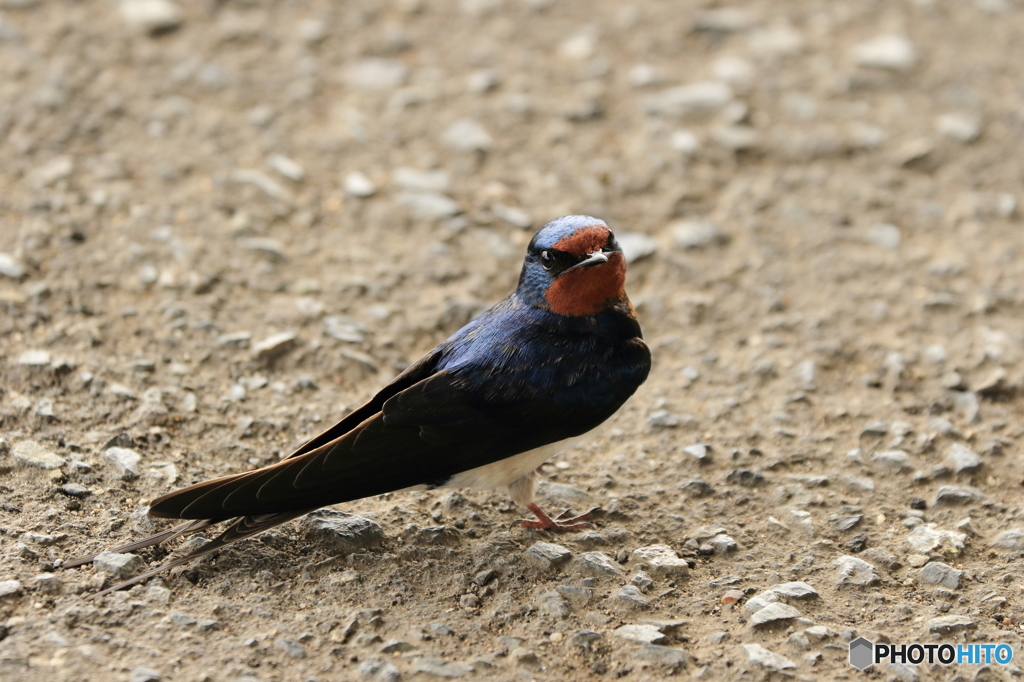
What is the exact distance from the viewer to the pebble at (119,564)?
9.58 feet

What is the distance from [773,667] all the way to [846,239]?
2.79 meters

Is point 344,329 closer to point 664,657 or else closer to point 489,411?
A: point 489,411

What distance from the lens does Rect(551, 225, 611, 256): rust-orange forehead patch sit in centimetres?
327

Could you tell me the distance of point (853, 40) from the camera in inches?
250

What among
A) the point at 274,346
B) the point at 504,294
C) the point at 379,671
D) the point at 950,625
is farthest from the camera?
the point at 504,294

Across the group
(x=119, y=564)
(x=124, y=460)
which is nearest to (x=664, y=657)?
(x=119, y=564)

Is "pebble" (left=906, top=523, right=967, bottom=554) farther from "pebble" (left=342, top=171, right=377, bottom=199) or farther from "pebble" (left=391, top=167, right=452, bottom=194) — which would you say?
"pebble" (left=342, top=171, right=377, bottom=199)

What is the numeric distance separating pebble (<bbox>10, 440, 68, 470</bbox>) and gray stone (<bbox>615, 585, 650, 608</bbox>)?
5.82ft

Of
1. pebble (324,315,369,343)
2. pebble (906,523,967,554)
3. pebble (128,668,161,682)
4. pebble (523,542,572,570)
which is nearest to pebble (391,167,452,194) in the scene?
pebble (324,315,369,343)

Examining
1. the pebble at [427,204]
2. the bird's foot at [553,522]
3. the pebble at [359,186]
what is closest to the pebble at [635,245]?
the pebble at [427,204]

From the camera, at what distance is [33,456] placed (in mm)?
3367

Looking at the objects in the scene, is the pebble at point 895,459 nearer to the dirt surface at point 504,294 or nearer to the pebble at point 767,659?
the dirt surface at point 504,294

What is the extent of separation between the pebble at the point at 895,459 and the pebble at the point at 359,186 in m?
2.67

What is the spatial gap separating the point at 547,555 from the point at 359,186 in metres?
2.61
